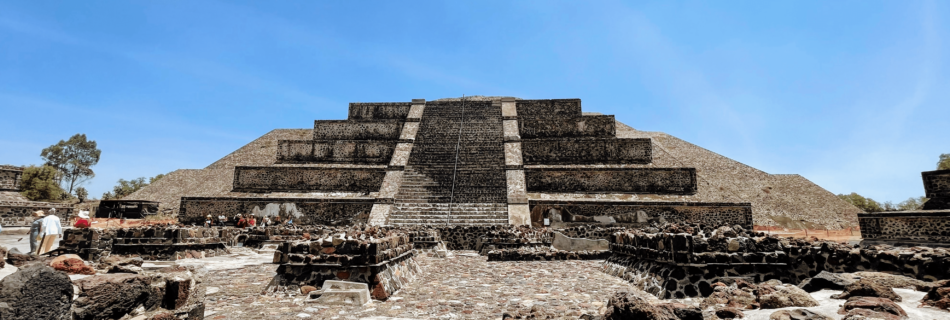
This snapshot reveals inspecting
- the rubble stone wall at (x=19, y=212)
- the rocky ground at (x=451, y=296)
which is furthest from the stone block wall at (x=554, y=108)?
the rubble stone wall at (x=19, y=212)

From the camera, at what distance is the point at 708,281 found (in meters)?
4.95

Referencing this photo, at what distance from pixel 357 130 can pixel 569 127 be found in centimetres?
1069

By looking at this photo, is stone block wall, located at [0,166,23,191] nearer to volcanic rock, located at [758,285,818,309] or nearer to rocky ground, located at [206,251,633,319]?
rocky ground, located at [206,251,633,319]

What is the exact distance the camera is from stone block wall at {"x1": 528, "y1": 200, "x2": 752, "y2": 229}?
53.7 ft

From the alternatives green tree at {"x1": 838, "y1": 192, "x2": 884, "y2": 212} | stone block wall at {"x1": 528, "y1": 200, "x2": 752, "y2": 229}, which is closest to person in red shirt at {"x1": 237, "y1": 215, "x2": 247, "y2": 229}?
stone block wall at {"x1": 528, "y1": 200, "x2": 752, "y2": 229}

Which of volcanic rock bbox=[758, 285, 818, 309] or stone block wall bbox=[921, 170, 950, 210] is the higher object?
stone block wall bbox=[921, 170, 950, 210]

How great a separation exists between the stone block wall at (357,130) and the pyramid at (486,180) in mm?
55

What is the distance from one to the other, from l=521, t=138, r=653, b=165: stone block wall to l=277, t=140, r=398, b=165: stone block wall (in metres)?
6.46

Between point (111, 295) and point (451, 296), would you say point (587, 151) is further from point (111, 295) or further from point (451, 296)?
point (111, 295)

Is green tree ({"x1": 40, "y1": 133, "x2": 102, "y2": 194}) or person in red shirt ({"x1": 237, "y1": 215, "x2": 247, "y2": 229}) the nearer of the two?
person in red shirt ({"x1": 237, "y1": 215, "x2": 247, "y2": 229})

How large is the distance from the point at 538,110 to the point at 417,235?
16689mm

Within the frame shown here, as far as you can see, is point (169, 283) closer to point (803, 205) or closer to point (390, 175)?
point (390, 175)

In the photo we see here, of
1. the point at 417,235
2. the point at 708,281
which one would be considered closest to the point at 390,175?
the point at 417,235

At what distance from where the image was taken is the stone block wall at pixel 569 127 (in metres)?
23.2
